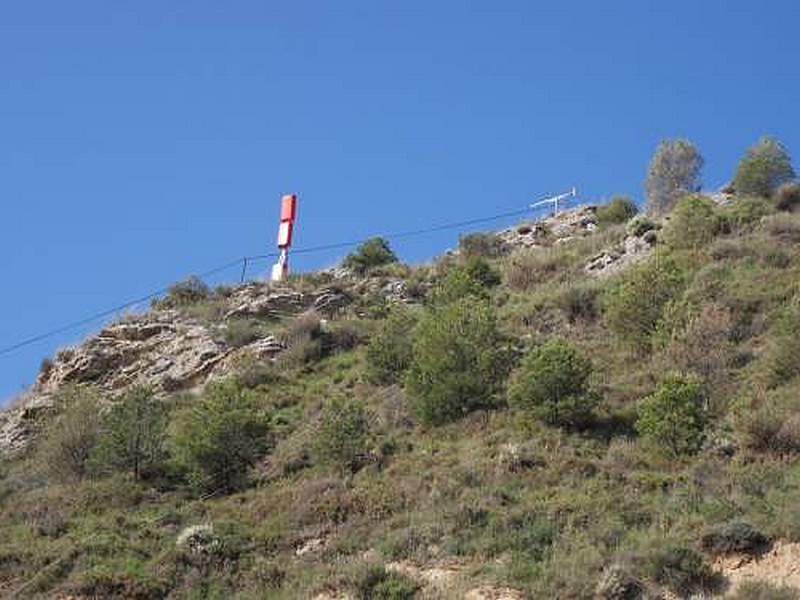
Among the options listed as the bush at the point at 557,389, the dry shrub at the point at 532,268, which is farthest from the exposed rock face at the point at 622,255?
the bush at the point at 557,389

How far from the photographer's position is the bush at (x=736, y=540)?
52.5 feet

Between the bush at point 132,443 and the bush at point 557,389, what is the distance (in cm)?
823

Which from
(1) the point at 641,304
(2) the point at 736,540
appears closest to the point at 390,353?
(1) the point at 641,304

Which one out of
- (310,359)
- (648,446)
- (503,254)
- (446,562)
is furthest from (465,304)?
(503,254)

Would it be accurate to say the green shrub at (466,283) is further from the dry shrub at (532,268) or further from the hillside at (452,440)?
the dry shrub at (532,268)

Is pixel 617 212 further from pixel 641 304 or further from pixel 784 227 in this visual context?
pixel 641 304

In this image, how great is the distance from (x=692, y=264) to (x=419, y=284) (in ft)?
34.1

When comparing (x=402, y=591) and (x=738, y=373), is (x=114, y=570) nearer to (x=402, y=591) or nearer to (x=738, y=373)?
(x=402, y=591)

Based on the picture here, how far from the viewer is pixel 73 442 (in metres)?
26.1

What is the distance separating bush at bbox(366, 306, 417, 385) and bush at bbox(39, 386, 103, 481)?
272 inches

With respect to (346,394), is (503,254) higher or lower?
higher

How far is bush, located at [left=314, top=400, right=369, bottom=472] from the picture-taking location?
2261cm

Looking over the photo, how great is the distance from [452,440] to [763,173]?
63.6 ft

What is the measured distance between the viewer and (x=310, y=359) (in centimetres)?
3219
